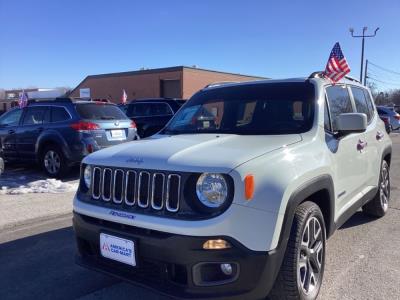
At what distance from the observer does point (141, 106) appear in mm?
14562

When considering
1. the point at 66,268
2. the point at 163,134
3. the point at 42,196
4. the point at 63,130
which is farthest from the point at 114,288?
the point at 63,130

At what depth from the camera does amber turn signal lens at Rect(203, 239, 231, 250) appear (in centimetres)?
277

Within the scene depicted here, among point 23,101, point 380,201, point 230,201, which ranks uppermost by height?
point 23,101

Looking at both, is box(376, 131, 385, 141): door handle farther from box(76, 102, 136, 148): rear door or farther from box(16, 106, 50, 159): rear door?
box(16, 106, 50, 159): rear door

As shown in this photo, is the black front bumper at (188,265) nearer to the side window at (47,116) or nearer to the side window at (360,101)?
the side window at (360,101)

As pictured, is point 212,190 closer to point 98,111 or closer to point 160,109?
point 98,111

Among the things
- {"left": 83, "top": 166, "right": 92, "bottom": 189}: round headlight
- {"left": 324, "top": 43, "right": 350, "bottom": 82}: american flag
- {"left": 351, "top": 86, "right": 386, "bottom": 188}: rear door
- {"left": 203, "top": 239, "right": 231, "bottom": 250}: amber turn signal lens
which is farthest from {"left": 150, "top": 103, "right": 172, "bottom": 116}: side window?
{"left": 203, "top": 239, "right": 231, "bottom": 250}: amber turn signal lens

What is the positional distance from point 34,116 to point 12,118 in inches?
Answer: 40.7

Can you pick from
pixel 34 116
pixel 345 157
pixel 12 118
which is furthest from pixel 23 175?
pixel 345 157

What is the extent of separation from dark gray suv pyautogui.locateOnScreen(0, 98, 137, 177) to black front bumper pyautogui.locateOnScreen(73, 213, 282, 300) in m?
6.17

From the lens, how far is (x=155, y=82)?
127 feet

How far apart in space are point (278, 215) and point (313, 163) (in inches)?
31.6

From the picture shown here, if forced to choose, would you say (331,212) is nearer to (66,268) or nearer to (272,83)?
(272,83)

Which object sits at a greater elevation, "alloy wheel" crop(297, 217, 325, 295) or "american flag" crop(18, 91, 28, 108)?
"american flag" crop(18, 91, 28, 108)
